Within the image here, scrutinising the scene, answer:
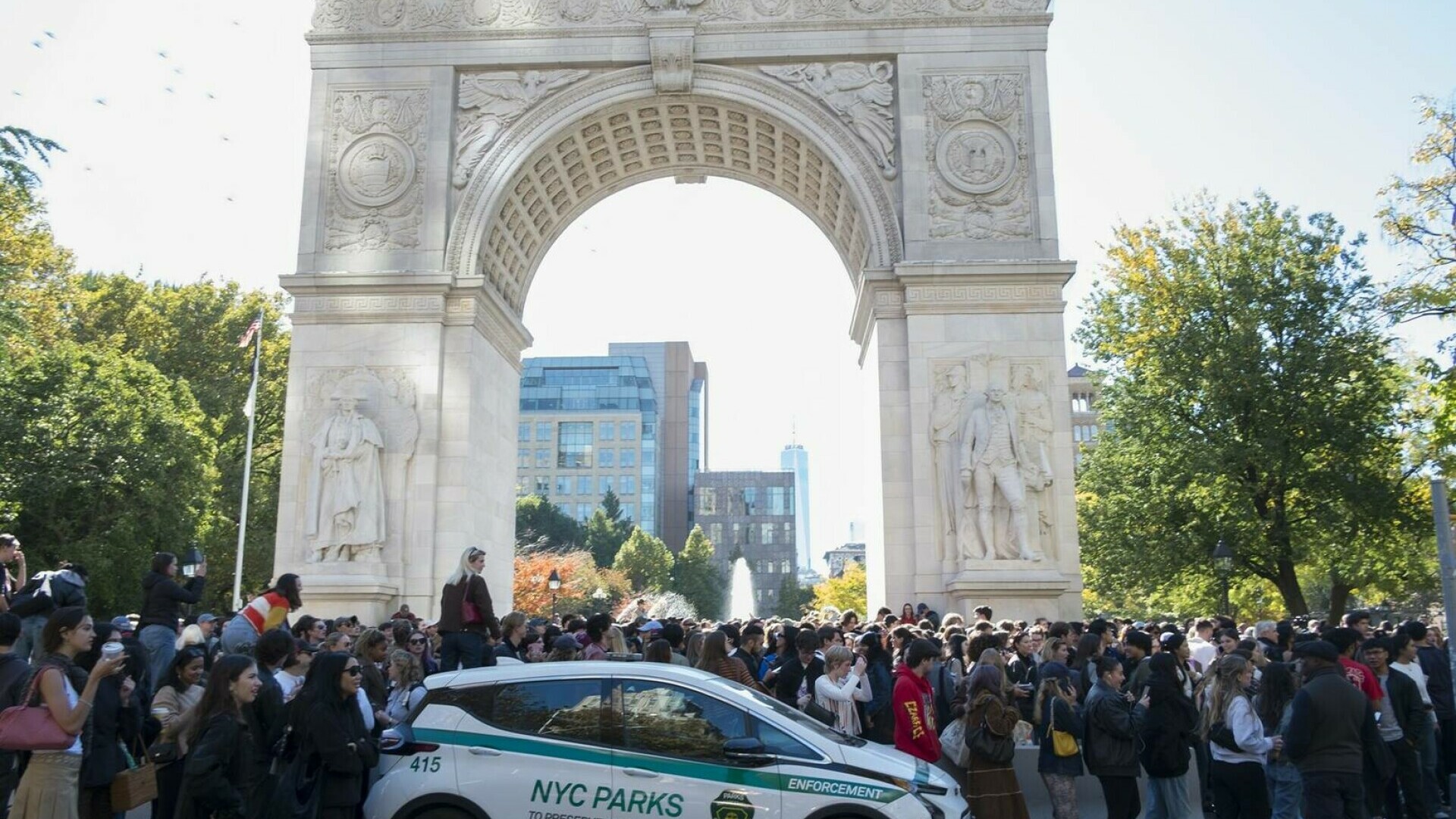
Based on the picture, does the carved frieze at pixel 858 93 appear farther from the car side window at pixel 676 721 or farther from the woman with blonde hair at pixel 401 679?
the car side window at pixel 676 721

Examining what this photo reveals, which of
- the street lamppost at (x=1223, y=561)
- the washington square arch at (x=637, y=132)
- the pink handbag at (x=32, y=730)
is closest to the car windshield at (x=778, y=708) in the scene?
the pink handbag at (x=32, y=730)

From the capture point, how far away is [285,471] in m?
23.2

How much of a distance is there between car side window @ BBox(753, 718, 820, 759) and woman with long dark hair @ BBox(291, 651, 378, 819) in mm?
2764

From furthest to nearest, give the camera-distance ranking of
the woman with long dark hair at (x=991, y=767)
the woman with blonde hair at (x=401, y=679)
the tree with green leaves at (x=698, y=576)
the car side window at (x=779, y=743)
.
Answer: the tree with green leaves at (x=698, y=576) → the woman with blonde hair at (x=401, y=679) → the woman with long dark hair at (x=991, y=767) → the car side window at (x=779, y=743)

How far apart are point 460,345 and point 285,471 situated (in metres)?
4.37

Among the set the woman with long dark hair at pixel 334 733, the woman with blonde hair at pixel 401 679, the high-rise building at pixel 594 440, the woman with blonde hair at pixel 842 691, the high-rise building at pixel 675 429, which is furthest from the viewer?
the high-rise building at pixel 675 429

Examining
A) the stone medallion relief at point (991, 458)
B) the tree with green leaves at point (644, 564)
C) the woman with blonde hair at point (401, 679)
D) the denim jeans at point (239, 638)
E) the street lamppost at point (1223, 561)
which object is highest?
the tree with green leaves at point (644, 564)

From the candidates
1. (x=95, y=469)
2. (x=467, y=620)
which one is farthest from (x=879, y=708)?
(x=95, y=469)

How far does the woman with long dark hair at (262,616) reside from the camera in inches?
425

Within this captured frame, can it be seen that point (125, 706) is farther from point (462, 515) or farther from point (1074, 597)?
point (1074, 597)

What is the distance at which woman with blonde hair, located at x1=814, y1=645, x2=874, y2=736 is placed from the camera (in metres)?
10.2

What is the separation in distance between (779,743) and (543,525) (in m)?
83.4

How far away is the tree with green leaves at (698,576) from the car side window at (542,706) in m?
81.1

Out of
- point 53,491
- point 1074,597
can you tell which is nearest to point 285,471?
point 53,491
